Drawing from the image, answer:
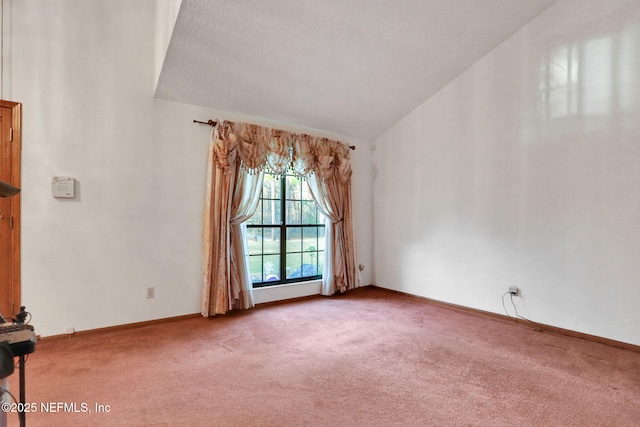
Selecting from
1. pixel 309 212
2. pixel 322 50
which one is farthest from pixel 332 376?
pixel 322 50

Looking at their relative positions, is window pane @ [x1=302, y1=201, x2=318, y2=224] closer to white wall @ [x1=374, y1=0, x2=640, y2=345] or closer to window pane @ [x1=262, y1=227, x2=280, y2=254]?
window pane @ [x1=262, y1=227, x2=280, y2=254]

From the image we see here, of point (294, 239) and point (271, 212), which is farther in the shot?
point (294, 239)

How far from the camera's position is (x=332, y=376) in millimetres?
2332

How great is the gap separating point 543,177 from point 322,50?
2784mm

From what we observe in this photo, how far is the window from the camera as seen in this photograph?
429 cm

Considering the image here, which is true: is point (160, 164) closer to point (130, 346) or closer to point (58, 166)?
point (58, 166)

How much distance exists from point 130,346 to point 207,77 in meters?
2.80

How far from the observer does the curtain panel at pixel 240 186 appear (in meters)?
3.69

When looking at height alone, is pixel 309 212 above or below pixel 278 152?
below

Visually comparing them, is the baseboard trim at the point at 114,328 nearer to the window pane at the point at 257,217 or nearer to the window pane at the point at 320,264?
the window pane at the point at 257,217

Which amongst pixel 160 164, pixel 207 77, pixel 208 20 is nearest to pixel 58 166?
pixel 160 164

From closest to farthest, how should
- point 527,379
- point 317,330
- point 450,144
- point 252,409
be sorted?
point 252,409 < point 527,379 < point 317,330 < point 450,144

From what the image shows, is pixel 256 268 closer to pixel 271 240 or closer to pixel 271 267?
pixel 271 267

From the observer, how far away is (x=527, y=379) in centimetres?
232
